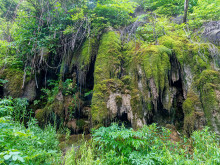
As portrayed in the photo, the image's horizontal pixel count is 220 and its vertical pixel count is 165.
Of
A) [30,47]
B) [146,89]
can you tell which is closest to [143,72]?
[146,89]

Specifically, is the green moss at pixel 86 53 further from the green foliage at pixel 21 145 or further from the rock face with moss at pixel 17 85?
the green foliage at pixel 21 145

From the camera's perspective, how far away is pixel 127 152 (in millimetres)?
2727

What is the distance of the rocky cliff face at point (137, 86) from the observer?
3.84 meters

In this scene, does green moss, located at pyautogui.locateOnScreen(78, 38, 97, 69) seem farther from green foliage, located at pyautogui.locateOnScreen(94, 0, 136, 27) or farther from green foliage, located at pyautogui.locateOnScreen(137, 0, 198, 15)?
green foliage, located at pyautogui.locateOnScreen(137, 0, 198, 15)

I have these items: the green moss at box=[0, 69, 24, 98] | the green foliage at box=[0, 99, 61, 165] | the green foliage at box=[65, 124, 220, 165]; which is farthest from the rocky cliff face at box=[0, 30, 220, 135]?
the green foliage at box=[0, 99, 61, 165]

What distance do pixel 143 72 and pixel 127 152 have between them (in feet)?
8.60

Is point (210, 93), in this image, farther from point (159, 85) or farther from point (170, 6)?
point (170, 6)

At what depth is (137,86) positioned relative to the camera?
4.32 metres

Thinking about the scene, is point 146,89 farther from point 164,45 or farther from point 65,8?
point 65,8

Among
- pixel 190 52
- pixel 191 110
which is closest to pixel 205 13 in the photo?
pixel 190 52

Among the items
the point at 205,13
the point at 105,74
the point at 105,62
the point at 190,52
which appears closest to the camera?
the point at 190,52

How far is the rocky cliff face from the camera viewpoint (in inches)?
151

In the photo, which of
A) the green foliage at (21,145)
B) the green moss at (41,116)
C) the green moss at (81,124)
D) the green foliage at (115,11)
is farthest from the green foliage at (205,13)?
the green moss at (41,116)

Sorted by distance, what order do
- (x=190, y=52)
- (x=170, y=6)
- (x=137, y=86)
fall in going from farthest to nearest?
(x=170, y=6)
(x=190, y=52)
(x=137, y=86)
